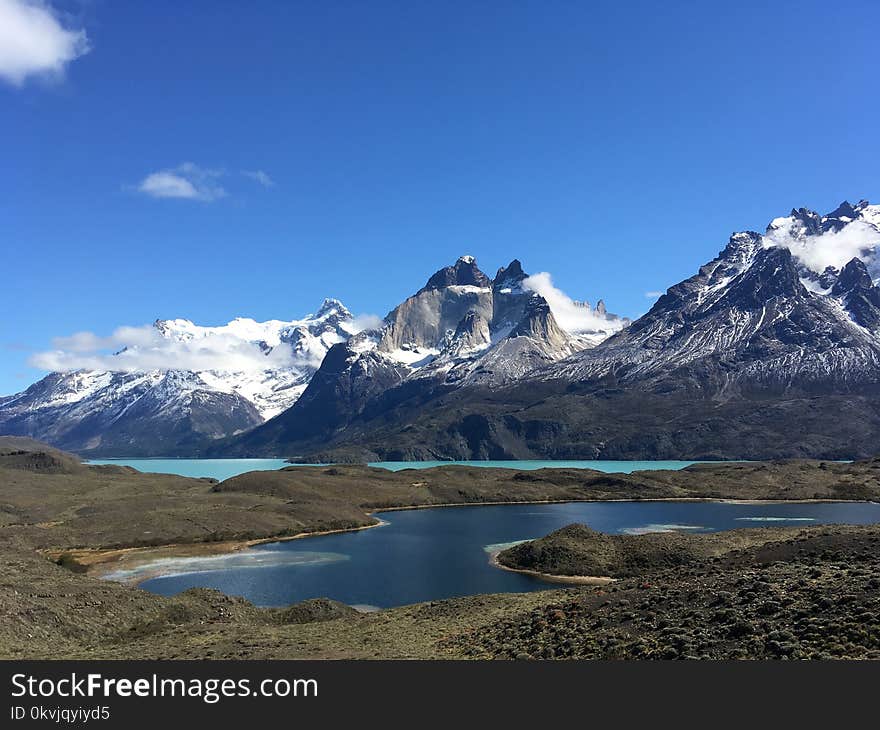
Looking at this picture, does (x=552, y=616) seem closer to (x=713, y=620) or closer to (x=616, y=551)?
(x=713, y=620)

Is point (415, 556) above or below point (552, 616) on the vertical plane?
below

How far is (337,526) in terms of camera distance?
162750 mm

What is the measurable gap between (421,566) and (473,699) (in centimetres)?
8012

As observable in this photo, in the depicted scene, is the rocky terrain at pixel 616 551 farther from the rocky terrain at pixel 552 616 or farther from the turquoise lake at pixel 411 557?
the turquoise lake at pixel 411 557

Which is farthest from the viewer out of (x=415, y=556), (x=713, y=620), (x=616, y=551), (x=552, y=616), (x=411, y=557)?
(x=415, y=556)

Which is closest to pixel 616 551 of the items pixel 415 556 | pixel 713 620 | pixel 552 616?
pixel 415 556

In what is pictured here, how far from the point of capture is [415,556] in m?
118

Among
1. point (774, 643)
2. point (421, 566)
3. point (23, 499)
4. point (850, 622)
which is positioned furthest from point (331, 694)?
point (23, 499)

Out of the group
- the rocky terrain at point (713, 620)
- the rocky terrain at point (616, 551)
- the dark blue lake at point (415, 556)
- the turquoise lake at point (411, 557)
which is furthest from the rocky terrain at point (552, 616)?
the dark blue lake at point (415, 556)

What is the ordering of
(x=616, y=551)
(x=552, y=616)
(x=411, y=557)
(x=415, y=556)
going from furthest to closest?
(x=415, y=556), (x=411, y=557), (x=616, y=551), (x=552, y=616)

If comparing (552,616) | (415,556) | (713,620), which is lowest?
(415,556)

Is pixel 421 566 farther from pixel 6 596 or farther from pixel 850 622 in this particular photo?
pixel 850 622

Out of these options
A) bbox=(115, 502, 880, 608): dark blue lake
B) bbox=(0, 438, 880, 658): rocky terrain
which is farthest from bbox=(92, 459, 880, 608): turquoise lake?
bbox=(0, 438, 880, 658): rocky terrain

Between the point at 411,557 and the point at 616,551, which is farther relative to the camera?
the point at 411,557
